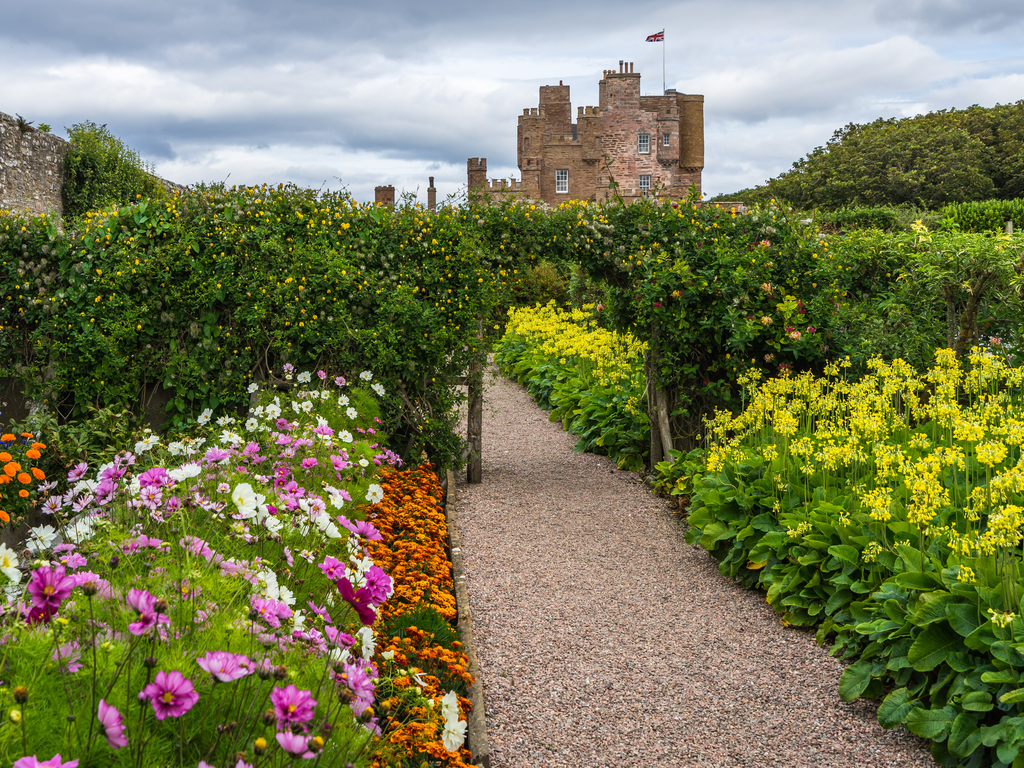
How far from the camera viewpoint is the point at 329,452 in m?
4.04

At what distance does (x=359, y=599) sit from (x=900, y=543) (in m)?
3.10

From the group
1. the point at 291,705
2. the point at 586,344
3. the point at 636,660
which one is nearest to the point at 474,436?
the point at 586,344

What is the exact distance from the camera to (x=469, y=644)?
4129 millimetres

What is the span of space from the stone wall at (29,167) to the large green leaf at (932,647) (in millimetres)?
11712

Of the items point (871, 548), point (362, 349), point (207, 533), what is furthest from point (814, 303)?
point (207, 533)

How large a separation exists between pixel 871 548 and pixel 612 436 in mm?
4955

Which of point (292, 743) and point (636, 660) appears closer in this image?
point (292, 743)

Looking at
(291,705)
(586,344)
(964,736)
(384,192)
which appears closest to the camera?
(291,705)

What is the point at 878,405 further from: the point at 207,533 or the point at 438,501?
the point at 207,533

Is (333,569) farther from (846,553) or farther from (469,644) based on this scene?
(846,553)

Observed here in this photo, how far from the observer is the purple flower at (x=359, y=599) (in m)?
1.89

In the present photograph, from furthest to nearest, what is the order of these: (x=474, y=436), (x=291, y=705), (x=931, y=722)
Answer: (x=474, y=436)
(x=931, y=722)
(x=291, y=705)

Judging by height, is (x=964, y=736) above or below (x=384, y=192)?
below

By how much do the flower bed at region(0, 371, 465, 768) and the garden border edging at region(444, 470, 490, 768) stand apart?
276mm
